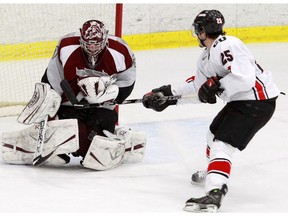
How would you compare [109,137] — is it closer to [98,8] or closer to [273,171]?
[273,171]

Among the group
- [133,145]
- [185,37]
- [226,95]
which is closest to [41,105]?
[133,145]

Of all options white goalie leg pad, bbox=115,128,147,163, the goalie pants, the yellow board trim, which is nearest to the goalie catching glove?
the goalie pants

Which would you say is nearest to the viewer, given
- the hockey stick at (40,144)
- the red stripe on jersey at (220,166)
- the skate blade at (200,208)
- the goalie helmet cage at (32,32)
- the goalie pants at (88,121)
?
the skate blade at (200,208)

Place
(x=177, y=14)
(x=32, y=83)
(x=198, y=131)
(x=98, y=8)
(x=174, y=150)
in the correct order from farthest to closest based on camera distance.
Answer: (x=177, y=14) → (x=98, y=8) → (x=32, y=83) → (x=198, y=131) → (x=174, y=150)

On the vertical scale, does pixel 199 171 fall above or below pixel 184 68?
above

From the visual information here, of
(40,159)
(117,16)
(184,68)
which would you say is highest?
(117,16)

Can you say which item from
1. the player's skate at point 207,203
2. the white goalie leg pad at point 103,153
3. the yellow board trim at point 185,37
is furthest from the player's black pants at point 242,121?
the yellow board trim at point 185,37

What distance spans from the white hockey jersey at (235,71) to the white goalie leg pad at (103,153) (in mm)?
582

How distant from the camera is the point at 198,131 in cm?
502

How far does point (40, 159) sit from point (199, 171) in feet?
2.44

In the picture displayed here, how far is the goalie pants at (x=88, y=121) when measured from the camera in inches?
166

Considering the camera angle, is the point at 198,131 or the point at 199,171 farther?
the point at 198,131

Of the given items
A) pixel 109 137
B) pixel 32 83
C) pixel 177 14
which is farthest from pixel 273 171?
pixel 177 14

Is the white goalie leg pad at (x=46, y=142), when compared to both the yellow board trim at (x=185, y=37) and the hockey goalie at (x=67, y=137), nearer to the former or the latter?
the hockey goalie at (x=67, y=137)
